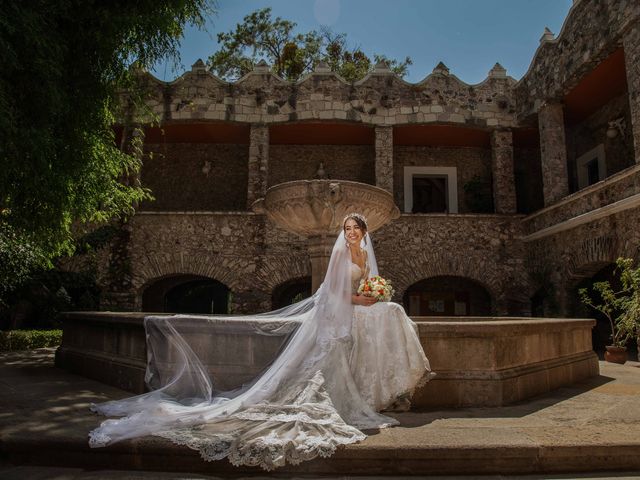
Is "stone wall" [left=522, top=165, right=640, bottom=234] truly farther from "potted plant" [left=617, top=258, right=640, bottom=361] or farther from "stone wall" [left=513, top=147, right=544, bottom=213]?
"stone wall" [left=513, top=147, right=544, bottom=213]

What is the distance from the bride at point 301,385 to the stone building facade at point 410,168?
7.79 metres

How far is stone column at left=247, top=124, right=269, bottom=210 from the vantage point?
12656mm

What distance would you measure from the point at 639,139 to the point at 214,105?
9915mm

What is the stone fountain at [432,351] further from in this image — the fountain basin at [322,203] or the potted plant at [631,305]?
the potted plant at [631,305]

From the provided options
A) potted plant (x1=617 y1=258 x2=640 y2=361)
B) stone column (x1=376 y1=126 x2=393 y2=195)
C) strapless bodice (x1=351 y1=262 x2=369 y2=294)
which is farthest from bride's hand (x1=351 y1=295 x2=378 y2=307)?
stone column (x1=376 y1=126 x2=393 y2=195)

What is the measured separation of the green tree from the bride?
Answer: 2415 mm

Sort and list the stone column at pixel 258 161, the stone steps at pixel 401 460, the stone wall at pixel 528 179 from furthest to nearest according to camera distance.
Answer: the stone wall at pixel 528 179 < the stone column at pixel 258 161 < the stone steps at pixel 401 460

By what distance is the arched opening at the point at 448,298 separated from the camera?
14.1m

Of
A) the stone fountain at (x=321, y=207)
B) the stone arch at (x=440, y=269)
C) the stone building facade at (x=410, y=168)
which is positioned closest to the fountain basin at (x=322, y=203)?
the stone fountain at (x=321, y=207)

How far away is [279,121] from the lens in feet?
42.9

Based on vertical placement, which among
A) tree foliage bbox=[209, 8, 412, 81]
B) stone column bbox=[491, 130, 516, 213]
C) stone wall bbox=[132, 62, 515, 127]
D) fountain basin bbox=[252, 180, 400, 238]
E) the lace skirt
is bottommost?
the lace skirt

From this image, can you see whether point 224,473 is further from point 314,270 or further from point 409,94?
point 409,94

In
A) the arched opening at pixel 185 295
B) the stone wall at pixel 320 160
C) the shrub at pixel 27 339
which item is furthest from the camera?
the stone wall at pixel 320 160

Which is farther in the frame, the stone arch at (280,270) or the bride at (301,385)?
the stone arch at (280,270)
